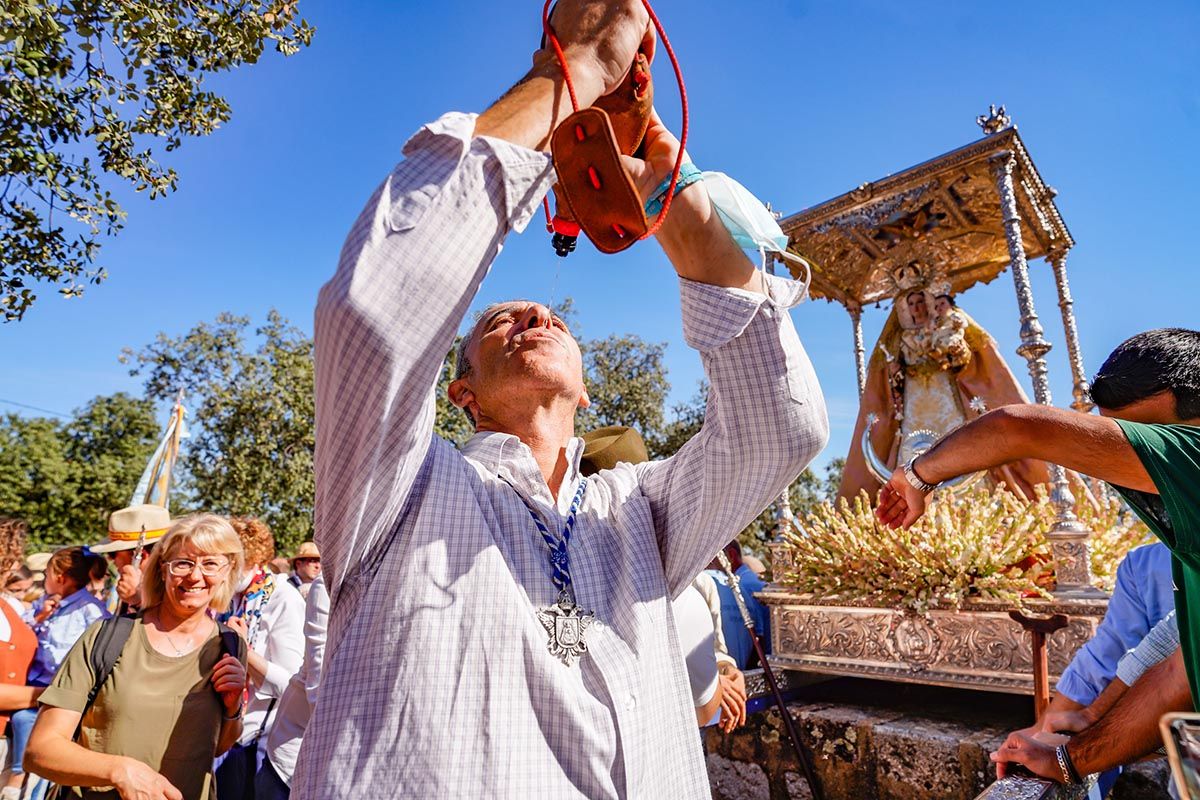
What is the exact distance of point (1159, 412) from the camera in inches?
69.6

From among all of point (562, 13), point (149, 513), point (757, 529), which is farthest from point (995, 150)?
point (757, 529)

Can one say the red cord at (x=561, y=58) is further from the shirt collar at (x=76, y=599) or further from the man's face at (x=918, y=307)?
the man's face at (x=918, y=307)

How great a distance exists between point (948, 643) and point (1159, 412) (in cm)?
293

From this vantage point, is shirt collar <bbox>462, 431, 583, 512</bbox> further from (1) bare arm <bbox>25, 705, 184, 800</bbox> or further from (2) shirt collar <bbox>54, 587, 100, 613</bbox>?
(2) shirt collar <bbox>54, 587, 100, 613</bbox>

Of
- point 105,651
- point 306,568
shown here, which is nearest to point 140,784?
point 105,651

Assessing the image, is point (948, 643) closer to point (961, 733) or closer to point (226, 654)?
point (961, 733)

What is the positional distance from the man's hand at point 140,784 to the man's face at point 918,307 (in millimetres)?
7520

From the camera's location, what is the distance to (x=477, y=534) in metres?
1.28

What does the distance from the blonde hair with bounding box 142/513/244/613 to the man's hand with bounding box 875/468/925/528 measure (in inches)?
111

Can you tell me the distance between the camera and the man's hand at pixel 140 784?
232cm

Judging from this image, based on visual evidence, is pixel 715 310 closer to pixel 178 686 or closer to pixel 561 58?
pixel 561 58

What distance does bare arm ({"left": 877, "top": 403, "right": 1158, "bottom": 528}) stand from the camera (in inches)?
57.1

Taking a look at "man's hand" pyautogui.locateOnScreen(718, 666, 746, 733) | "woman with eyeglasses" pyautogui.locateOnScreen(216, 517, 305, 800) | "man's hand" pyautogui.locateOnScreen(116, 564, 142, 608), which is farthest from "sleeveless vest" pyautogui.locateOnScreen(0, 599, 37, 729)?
"man's hand" pyautogui.locateOnScreen(718, 666, 746, 733)

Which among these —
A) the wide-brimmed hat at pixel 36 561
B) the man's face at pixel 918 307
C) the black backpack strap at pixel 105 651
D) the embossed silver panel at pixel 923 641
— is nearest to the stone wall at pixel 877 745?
the embossed silver panel at pixel 923 641
